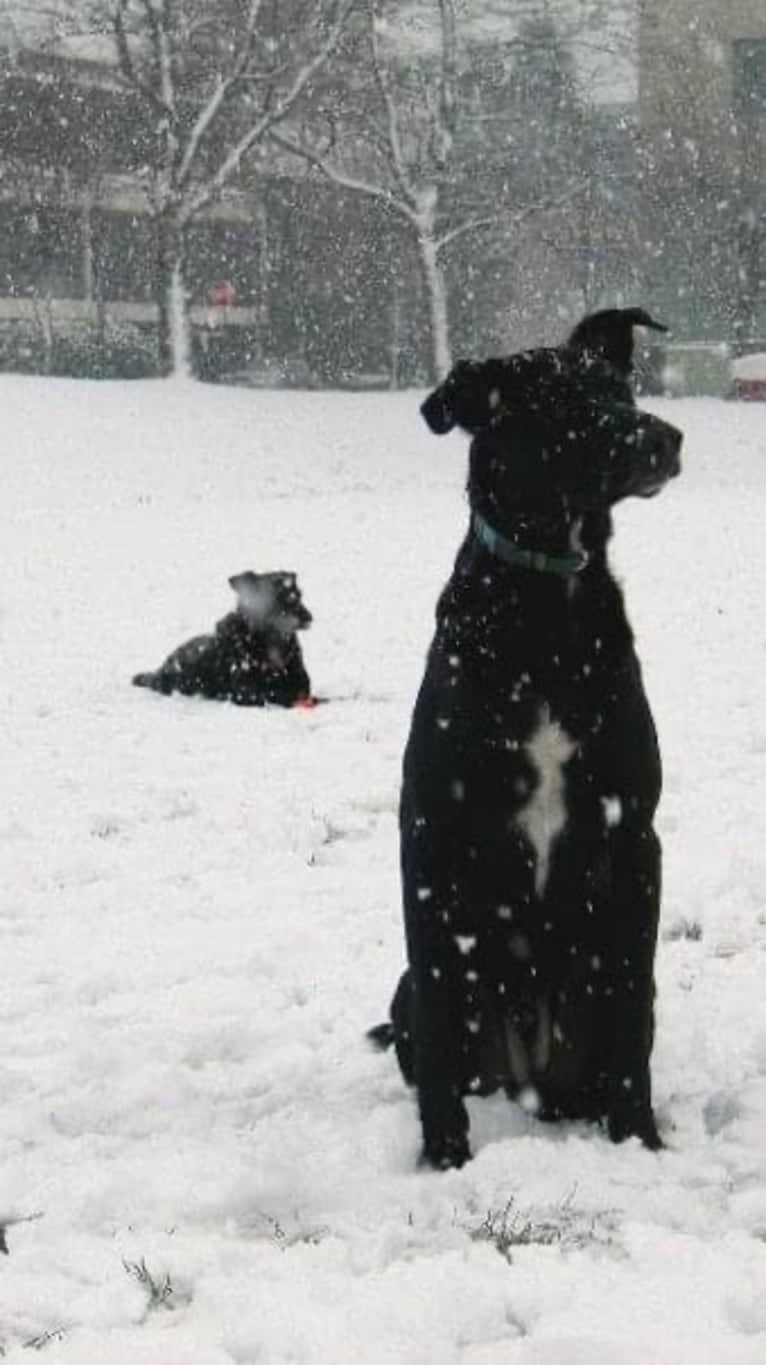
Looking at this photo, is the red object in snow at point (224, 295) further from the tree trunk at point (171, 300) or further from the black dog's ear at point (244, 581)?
the black dog's ear at point (244, 581)

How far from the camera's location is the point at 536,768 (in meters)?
3.24

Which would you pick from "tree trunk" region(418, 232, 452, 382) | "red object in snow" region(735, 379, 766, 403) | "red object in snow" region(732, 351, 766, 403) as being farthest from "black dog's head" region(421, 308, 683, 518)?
"red object in snow" region(735, 379, 766, 403)

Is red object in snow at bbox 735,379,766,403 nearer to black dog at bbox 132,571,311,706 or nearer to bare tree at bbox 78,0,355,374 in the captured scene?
bare tree at bbox 78,0,355,374

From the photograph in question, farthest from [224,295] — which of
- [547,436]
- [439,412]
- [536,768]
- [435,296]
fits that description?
[536,768]

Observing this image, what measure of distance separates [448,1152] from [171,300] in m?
30.2

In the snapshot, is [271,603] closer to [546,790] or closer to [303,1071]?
[303,1071]

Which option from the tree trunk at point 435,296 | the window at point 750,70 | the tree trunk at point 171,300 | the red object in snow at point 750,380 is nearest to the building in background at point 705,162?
the window at point 750,70

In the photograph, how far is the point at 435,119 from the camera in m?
32.2

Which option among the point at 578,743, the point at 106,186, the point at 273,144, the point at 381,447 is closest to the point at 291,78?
the point at 273,144

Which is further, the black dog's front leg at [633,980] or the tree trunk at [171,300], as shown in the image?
the tree trunk at [171,300]

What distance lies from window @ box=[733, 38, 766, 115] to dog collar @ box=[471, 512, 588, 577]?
44.1m

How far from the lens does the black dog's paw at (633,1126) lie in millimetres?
3383

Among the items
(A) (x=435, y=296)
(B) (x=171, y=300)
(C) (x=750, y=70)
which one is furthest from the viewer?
(C) (x=750, y=70)

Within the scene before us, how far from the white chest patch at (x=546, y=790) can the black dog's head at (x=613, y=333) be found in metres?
0.96
